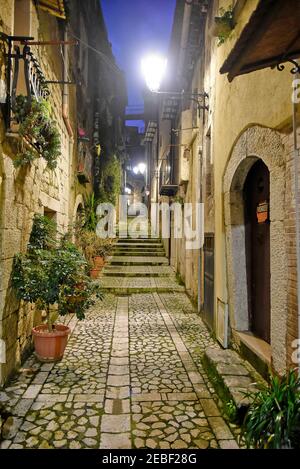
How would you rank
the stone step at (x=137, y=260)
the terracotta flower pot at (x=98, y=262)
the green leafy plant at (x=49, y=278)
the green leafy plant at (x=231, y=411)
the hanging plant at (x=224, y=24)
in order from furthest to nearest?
the stone step at (x=137, y=260) → the terracotta flower pot at (x=98, y=262) → the hanging plant at (x=224, y=24) → the green leafy plant at (x=49, y=278) → the green leafy plant at (x=231, y=411)

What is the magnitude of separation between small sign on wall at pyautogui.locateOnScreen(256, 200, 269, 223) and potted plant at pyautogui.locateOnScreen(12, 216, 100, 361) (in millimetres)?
2452

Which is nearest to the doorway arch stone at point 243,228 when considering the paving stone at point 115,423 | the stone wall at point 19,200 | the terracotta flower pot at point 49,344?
the paving stone at point 115,423

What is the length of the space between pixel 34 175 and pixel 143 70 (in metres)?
2.87

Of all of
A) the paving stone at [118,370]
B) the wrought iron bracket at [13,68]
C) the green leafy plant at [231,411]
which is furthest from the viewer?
the paving stone at [118,370]

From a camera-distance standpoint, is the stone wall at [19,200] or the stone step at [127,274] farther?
the stone step at [127,274]

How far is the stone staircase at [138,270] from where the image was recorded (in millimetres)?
9219

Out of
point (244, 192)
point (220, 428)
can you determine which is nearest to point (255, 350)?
point (220, 428)

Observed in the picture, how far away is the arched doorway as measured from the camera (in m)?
4.12

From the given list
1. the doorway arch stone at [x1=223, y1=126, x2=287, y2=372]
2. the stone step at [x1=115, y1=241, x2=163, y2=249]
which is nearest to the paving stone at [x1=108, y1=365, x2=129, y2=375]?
the doorway arch stone at [x1=223, y1=126, x2=287, y2=372]

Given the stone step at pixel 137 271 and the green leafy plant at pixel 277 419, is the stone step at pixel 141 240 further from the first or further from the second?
the green leafy plant at pixel 277 419

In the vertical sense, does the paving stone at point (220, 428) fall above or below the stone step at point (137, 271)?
below

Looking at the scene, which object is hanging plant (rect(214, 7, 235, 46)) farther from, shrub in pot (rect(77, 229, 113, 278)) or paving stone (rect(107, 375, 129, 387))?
shrub in pot (rect(77, 229, 113, 278))

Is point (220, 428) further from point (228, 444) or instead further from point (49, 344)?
point (49, 344)

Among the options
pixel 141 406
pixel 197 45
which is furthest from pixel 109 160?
pixel 141 406
